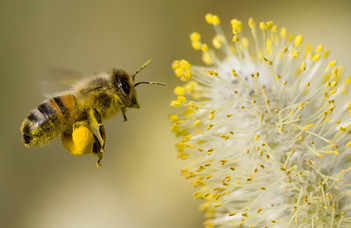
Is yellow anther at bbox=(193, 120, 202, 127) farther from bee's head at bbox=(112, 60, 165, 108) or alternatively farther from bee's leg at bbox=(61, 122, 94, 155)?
bee's leg at bbox=(61, 122, 94, 155)

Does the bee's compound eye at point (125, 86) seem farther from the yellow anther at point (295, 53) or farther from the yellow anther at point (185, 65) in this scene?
the yellow anther at point (295, 53)

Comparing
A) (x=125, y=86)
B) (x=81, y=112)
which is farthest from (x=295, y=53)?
(x=81, y=112)

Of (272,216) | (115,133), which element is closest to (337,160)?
(272,216)

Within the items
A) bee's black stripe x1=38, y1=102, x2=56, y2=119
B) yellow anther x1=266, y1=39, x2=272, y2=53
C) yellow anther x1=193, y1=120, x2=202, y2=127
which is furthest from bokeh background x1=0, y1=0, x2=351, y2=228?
bee's black stripe x1=38, y1=102, x2=56, y2=119

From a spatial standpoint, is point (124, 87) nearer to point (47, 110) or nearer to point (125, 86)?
point (125, 86)

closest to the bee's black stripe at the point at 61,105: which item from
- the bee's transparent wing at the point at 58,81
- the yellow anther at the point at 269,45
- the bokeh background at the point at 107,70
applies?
the bee's transparent wing at the point at 58,81

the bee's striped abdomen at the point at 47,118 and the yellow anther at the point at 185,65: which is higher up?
the yellow anther at the point at 185,65

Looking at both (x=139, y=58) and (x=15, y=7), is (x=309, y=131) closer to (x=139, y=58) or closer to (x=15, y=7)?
(x=139, y=58)

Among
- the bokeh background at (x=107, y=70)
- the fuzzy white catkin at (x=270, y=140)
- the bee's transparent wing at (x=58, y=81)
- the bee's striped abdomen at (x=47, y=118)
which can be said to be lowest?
the fuzzy white catkin at (x=270, y=140)
